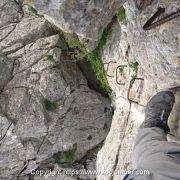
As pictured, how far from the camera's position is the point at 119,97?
1107 cm

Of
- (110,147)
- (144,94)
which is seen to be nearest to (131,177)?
(144,94)

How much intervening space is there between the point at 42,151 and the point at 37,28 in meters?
4.37

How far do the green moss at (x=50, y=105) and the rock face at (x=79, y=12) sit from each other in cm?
→ 735

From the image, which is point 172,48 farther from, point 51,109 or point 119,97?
point 51,109

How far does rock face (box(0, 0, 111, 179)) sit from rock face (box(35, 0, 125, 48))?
22.9 ft

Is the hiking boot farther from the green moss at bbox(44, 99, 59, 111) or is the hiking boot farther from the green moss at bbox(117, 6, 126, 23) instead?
the green moss at bbox(44, 99, 59, 111)

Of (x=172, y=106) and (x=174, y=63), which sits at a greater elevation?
(x=174, y=63)

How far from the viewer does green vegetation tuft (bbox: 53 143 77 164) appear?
14766 mm

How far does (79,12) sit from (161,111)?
2.85m

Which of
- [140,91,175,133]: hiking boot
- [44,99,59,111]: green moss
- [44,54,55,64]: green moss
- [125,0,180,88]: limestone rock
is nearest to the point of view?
[125,0,180,88]: limestone rock

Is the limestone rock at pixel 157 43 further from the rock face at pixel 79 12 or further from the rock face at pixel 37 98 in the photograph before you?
the rock face at pixel 37 98

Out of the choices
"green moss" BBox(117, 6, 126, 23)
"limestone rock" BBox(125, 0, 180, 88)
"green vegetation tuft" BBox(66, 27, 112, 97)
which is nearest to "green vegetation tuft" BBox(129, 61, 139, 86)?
"green moss" BBox(117, 6, 126, 23)

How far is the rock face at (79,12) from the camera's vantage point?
20.2 feet

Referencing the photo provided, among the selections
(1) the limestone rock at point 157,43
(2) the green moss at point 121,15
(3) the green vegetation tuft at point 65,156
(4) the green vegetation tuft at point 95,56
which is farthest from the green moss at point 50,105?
(1) the limestone rock at point 157,43
